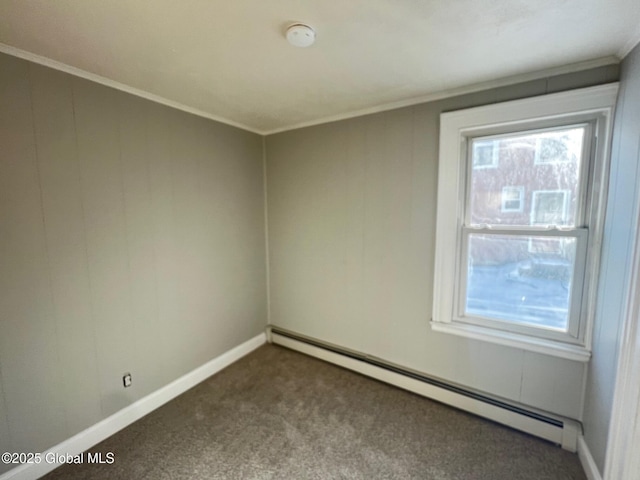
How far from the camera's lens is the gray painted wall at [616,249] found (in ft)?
4.39

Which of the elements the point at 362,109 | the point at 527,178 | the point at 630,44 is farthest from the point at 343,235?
the point at 630,44

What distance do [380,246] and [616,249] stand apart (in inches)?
54.5

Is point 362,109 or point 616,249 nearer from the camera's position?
point 616,249

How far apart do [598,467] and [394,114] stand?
248cm

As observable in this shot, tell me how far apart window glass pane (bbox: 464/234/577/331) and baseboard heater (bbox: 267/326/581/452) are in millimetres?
590

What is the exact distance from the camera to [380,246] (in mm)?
2406

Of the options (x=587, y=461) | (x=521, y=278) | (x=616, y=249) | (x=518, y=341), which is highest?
(x=616, y=249)

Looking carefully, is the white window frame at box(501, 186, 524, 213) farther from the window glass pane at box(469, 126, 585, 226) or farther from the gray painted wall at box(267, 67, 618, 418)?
the gray painted wall at box(267, 67, 618, 418)

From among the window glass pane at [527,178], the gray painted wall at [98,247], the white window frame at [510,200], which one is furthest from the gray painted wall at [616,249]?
the gray painted wall at [98,247]

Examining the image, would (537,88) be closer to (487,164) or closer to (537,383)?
(487,164)

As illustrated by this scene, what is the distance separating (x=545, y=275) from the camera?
187 centimetres

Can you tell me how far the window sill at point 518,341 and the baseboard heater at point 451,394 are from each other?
423 millimetres

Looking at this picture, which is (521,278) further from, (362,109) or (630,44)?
(362,109)

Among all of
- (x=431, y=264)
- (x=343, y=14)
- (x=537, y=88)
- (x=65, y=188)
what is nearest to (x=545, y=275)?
(x=431, y=264)
